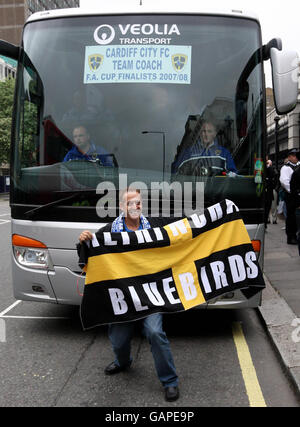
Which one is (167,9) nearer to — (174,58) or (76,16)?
(174,58)

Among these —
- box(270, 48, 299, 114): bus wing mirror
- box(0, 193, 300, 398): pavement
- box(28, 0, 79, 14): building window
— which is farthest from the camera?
box(28, 0, 79, 14): building window

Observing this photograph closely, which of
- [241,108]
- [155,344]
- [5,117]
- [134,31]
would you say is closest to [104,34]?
[134,31]

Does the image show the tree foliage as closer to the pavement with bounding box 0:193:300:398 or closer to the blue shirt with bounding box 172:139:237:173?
the pavement with bounding box 0:193:300:398

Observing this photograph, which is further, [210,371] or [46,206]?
[46,206]

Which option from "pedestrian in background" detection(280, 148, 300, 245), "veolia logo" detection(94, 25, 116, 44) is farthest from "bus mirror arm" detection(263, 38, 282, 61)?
"pedestrian in background" detection(280, 148, 300, 245)

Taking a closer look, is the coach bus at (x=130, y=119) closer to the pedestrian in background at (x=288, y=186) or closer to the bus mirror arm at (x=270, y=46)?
the bus mirror arm at (x=270, y=46)

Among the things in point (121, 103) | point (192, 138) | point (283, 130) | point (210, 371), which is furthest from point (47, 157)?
point (283, 130)

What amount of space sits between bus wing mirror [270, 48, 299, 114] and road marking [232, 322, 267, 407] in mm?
2279

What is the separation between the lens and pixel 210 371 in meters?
4.27

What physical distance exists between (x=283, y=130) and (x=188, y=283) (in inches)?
1075

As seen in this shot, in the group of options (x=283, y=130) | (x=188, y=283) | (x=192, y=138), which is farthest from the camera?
(x=283, y=130)

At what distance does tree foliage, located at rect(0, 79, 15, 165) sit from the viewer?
47.2 meters

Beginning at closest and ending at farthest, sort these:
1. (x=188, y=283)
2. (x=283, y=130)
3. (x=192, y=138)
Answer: (x=188, y=283), (x=192, y=138), (x=283, y=130)

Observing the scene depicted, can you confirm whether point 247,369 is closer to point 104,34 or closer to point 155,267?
point 155,267
